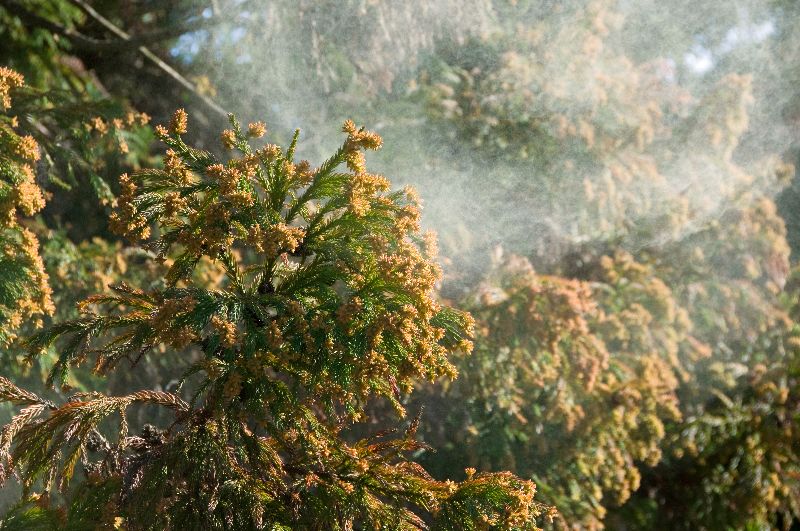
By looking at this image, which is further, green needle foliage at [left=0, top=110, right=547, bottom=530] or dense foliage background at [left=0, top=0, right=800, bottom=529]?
dense foliage background at [left=0, top=0, right=800, bottom=529]

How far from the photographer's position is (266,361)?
5.39 feet

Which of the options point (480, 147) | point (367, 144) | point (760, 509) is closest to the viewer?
point (367, 144)

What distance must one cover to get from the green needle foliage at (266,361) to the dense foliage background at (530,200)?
4.55 feet

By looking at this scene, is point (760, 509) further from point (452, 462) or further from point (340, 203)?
point (340, 203)

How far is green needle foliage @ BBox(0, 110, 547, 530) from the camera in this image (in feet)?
5.21

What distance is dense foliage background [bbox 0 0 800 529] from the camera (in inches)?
139

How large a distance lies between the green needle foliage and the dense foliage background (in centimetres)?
139

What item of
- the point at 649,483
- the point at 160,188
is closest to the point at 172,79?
the point at 160,188

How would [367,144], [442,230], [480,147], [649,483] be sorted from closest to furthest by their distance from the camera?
[367,144], [442,230], [480,147], [649,483]

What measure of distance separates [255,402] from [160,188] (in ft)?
1.64

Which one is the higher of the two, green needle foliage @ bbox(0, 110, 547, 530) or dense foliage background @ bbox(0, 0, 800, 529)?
dense foliage background @ bbox(0, 0, 800, 529)

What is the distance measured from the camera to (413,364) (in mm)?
1616

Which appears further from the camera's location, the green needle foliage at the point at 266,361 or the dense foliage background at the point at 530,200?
the dense foliage background at the point at 530,200

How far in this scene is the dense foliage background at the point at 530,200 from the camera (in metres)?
3.54
